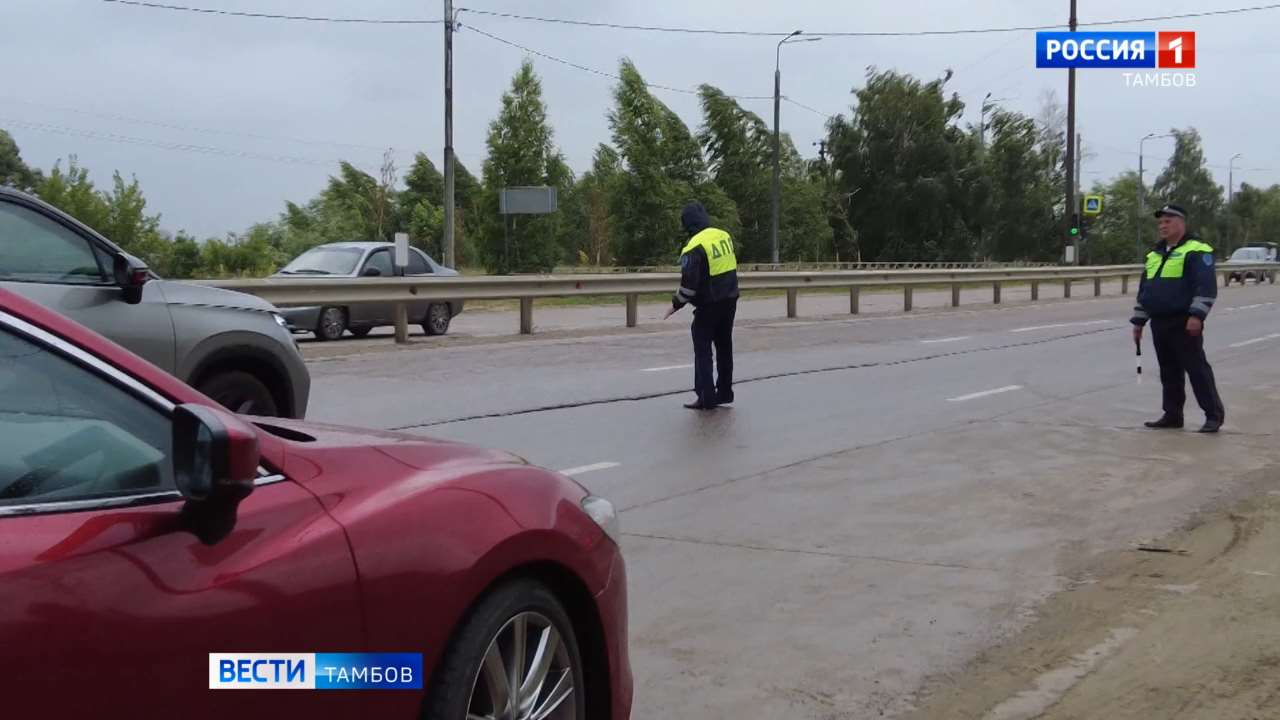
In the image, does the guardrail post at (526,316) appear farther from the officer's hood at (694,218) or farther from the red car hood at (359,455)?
the red car hood at (359,455)

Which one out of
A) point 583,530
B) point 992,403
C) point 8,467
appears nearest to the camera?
point 8,467

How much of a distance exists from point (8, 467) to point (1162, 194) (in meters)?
157

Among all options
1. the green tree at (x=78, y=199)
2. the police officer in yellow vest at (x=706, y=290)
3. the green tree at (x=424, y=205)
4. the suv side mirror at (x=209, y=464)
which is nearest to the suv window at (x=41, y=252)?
the suv side mirror at (x=209, y=464)

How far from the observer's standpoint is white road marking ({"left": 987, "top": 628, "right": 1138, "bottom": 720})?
4703mm

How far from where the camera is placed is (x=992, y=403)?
520 inches

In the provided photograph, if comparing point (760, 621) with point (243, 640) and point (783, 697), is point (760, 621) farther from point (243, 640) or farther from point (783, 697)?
point (243, 640)

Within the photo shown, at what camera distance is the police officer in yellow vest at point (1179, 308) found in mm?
11234

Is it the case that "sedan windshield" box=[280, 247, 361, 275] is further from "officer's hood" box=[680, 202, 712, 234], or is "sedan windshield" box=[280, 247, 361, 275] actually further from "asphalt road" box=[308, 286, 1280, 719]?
"officer's hood" box=[680, 202, 712, 234]

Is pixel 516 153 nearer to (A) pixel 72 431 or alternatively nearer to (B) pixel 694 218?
(B) pixel 694 218

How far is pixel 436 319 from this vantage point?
2266cm

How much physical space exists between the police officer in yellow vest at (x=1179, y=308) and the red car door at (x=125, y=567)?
9.57 metres

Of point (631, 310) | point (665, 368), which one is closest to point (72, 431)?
point (665, 368)

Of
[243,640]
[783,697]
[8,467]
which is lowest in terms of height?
[783,697]

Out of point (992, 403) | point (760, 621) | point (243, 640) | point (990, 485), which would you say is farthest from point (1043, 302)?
point (243, 640)
